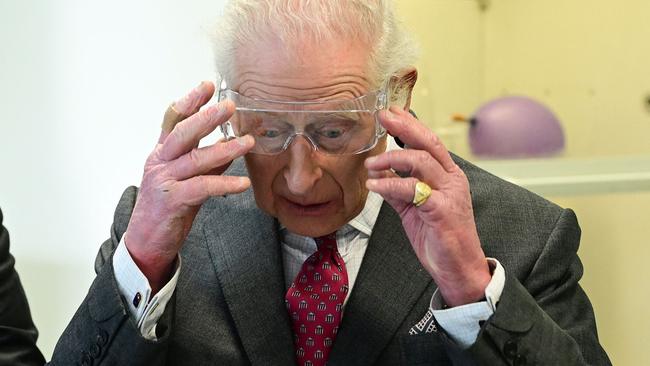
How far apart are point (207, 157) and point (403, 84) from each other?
427mm

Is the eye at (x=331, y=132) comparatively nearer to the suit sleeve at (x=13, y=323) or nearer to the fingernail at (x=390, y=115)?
the fingernail at (x=390, y=115)

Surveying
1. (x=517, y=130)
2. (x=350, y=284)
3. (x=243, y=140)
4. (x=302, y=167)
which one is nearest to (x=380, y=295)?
(x=350, y=284)

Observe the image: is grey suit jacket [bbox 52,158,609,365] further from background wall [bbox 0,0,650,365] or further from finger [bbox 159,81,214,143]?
background wall [bbox 0,0,650,365]

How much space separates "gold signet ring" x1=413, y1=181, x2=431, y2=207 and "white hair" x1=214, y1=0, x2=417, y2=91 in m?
0.26

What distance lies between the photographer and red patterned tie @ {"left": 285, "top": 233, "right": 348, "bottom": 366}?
4.99 feet

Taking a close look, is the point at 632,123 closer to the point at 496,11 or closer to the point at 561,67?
the point at 561,67

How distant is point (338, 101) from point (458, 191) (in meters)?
0.25

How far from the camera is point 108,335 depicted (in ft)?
4.60

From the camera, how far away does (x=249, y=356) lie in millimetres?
1517

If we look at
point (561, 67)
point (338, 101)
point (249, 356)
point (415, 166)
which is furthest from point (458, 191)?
point (561, 67)

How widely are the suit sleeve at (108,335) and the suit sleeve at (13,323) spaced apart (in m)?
0.21

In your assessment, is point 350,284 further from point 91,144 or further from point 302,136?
point 91,144

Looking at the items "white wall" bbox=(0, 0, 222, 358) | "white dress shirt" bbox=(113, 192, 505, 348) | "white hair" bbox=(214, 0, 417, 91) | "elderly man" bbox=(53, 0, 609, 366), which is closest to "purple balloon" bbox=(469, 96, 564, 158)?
"white wall" bbox=(0, 0, 222, 358)

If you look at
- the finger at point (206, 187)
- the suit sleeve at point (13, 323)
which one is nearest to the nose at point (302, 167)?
the finger at point (206, 187)
